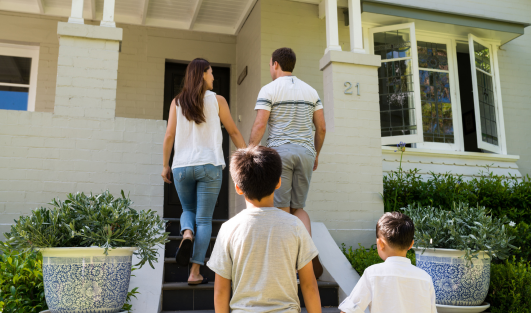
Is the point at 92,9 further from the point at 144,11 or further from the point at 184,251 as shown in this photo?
the point at 184,251

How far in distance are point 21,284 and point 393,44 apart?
5818 millimetres

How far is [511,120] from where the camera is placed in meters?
7.45

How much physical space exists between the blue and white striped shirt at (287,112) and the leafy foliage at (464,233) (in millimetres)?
1032

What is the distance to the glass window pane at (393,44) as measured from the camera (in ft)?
22.1

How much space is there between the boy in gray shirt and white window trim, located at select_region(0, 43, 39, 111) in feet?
17.7

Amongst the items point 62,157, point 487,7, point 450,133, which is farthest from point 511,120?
point 62,157

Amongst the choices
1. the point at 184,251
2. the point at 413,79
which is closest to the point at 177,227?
the point at 184,251

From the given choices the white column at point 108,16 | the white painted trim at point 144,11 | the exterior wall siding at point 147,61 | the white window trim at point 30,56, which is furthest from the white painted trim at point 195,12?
the white window trim at point 30,56

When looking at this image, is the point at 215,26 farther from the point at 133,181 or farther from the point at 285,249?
the point at 285,249

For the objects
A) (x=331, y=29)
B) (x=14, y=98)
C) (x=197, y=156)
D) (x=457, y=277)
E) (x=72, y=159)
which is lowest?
→ (x=457, y=277)

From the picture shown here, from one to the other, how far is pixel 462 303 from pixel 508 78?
5.54 meters

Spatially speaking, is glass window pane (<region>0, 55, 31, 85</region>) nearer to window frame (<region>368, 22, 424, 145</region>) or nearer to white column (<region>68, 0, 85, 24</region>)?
white column (<region>68, 0, 85, 24</region>)

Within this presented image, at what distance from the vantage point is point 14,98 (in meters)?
6.27

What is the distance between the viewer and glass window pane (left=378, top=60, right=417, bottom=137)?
6578mm
